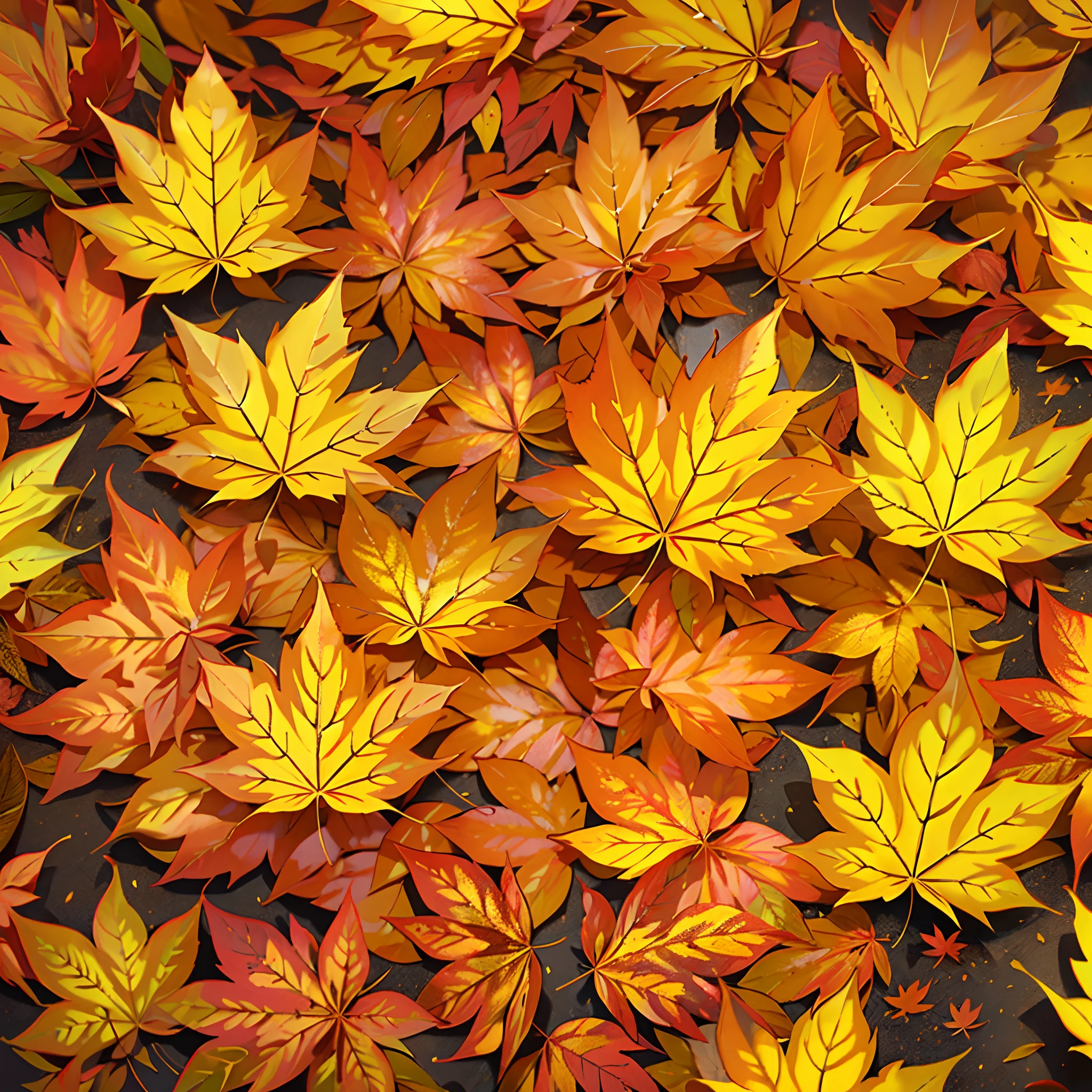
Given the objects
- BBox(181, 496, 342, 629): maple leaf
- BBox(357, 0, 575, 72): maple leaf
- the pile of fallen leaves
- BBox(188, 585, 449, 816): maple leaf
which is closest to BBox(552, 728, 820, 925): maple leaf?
the pile of fallen leaves

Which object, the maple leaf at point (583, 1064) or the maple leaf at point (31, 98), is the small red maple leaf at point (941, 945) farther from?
the maple leaf at point (31, 98)

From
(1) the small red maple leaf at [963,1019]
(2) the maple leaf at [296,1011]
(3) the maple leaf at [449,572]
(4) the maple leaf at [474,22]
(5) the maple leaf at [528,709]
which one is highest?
(4) the maple leaf at [474,22]

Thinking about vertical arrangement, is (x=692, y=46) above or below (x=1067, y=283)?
above

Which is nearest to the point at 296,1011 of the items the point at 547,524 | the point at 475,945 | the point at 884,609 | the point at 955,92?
the point at 475,945

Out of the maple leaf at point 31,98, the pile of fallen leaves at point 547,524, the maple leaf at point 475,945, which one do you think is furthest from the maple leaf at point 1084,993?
the maple leaf at point 31,98

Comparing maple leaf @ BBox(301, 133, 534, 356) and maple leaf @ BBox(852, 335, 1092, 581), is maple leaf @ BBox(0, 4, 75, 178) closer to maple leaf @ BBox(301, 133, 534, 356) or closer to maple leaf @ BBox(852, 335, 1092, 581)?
maple leaf @ BBox(301, 133, 534, 356)

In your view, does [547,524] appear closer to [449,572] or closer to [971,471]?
[449,572]
